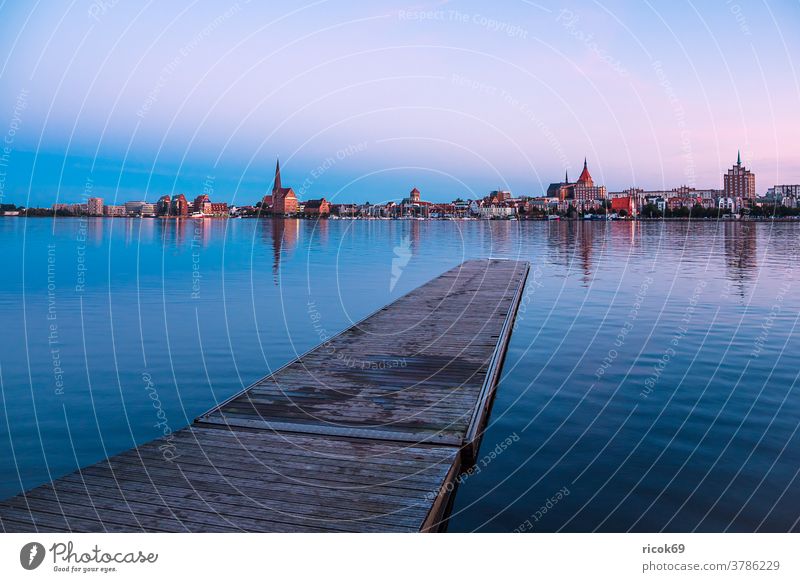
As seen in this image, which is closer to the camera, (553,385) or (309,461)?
(309,461)

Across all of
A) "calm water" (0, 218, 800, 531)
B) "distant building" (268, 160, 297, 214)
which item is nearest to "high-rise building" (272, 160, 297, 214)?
"distant building" (268, 160, 297, 214)

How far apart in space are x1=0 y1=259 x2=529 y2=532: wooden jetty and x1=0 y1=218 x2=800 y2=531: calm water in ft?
2.77

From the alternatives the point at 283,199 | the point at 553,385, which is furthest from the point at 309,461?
the point at 283,199

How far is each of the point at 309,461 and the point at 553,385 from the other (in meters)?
7.36

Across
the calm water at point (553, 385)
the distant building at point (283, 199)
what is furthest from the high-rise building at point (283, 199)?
the calm water at point (553, 385)

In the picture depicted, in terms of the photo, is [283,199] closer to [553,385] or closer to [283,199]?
[283,199]

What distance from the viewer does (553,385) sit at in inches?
537

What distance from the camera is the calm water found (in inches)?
332

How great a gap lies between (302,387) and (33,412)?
5035mm

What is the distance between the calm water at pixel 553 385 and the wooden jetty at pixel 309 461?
84 cm

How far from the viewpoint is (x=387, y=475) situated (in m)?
7.30

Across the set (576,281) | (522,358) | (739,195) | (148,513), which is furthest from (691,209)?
(148,513)

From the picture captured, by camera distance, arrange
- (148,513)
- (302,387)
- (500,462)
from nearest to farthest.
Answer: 1. (148,513)
2. (500,462)
3. (302,387)
